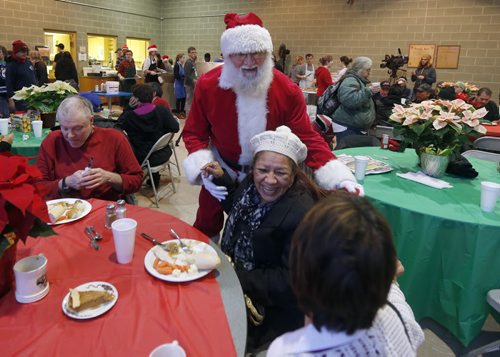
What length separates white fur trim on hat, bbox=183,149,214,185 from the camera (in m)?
1.92

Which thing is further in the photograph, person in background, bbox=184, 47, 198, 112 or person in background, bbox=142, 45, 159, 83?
person in background, bbox=184, 47, 198, 112

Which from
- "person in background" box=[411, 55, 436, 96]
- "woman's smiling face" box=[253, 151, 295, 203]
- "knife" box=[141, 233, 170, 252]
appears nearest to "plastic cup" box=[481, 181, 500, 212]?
"woman's smiling face" box=[253, 151, 295, 203]

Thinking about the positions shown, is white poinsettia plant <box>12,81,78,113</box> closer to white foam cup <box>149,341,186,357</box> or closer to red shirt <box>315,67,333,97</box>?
white foam cup <box>149,341,186,357</box>

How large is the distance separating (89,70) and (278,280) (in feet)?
33.4

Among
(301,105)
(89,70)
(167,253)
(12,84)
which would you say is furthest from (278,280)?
(89,70)

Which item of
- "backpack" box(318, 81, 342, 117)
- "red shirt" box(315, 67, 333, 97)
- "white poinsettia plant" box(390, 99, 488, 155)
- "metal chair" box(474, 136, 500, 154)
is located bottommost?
"metal chair" box(474, 136, 500, 154)

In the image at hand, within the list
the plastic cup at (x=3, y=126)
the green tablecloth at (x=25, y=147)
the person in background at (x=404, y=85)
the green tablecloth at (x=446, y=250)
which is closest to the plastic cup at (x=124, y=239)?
the green tablecloth at (x=446, y=250)

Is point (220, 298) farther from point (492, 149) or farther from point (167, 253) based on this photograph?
point (492, 149)

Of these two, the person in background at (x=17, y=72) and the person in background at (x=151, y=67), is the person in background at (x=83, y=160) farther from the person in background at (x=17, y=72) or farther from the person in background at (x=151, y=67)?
the person in background at (x=151, y=67)

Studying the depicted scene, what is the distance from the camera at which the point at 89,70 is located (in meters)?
9.96

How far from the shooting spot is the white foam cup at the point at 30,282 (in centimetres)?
104

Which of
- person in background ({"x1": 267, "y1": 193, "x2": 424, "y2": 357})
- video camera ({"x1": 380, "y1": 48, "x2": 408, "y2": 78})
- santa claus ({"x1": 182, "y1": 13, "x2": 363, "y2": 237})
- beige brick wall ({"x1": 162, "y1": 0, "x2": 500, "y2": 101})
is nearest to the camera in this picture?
person in background ({"x1": 267, "y1": 193, "x2": 424, "y2": 357})

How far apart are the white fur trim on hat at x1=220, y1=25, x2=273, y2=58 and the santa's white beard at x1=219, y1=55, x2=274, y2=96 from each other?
83 millimetres

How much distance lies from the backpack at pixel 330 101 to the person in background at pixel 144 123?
176 centimetres
